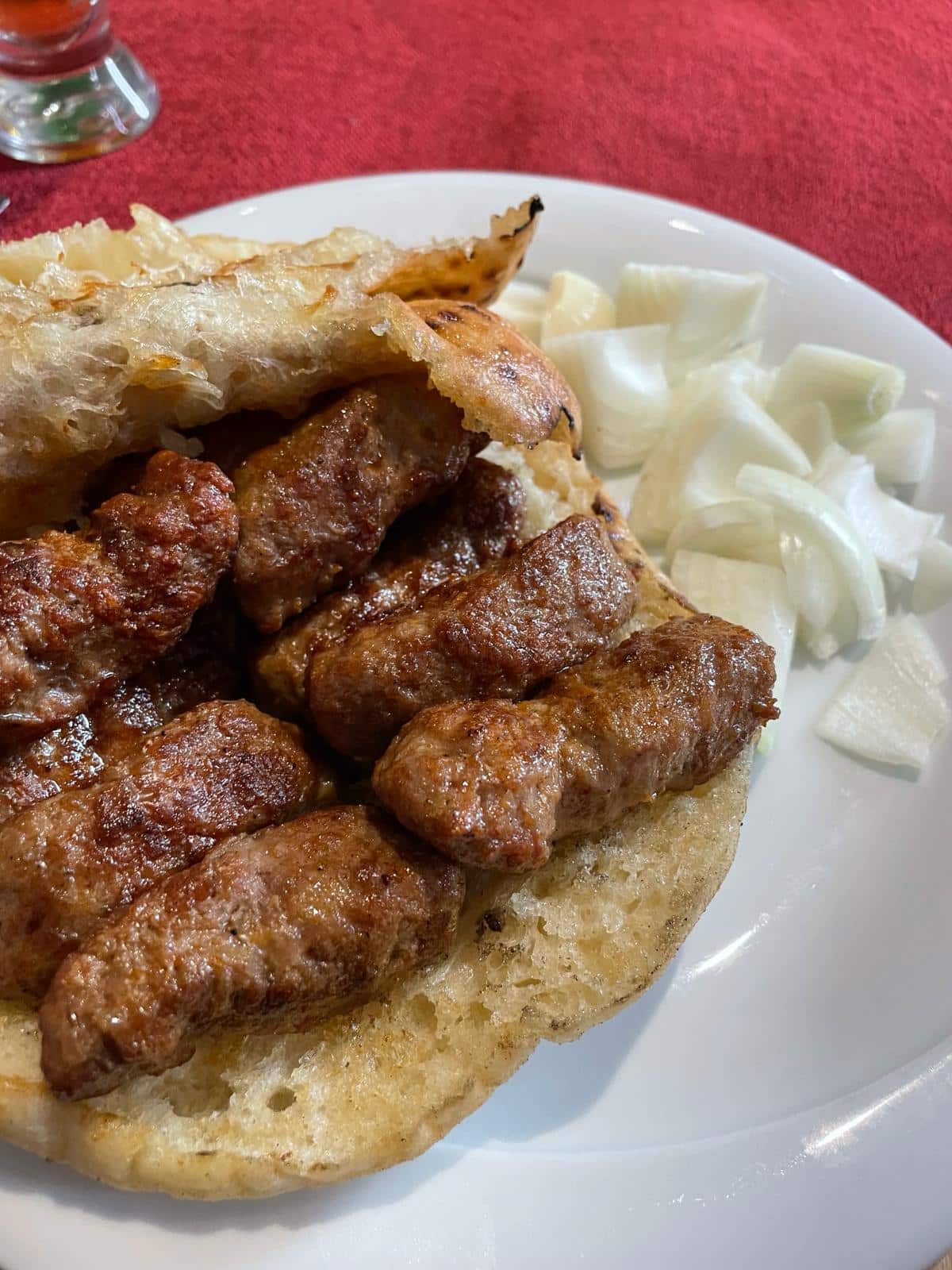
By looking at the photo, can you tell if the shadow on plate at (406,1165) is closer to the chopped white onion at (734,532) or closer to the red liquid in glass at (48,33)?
the chopped white onion at (734,532)

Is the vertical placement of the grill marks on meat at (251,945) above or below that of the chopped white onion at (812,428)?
below

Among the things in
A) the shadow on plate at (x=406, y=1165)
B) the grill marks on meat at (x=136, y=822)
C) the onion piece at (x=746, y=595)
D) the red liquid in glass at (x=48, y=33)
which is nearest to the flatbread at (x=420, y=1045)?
the shadow on plate at (x=406, y=1165)

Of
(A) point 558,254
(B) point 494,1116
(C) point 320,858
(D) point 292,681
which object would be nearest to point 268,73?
(A) point 558,254

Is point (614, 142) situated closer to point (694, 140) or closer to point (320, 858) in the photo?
point (694, 140)

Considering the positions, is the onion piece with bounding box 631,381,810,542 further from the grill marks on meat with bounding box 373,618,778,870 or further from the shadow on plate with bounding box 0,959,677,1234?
the shadow on plate with bounding box 0,959,677,1234

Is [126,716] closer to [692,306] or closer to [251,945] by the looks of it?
[251,945]
